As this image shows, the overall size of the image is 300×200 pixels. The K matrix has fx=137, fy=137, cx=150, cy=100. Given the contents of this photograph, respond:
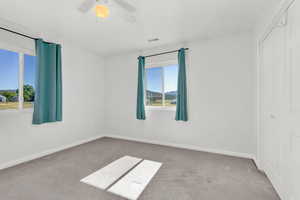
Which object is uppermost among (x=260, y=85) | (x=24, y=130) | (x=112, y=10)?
(x=112, y=10)

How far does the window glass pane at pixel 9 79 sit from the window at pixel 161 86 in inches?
108

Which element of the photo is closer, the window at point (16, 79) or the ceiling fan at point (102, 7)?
the ceiling fan at point (102, 7)

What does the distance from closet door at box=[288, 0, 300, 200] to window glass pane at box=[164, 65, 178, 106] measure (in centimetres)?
222

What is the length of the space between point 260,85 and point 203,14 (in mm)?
1447

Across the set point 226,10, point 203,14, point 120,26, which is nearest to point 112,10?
point 120,26

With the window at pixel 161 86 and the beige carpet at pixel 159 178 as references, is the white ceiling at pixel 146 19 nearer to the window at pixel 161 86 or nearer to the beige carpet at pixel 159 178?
the window at pixel 161 86

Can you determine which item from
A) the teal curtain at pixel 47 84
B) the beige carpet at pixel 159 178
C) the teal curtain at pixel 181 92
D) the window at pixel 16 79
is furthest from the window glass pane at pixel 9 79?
the teal curtain at pixel 181 92

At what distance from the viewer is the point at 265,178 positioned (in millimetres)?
1966

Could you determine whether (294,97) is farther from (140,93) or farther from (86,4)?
(140,93)

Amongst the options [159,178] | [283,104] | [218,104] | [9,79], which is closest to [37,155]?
[9,79]

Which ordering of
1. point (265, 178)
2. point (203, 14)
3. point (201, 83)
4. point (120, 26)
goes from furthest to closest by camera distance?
1. point (201, 83)
2. point (120, 26)
3. point (203, 14)
4. point (265, 178)

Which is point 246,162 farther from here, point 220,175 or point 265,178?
point 220,175

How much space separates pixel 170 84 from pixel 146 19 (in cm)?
168

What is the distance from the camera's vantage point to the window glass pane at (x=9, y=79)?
2.40 meters
